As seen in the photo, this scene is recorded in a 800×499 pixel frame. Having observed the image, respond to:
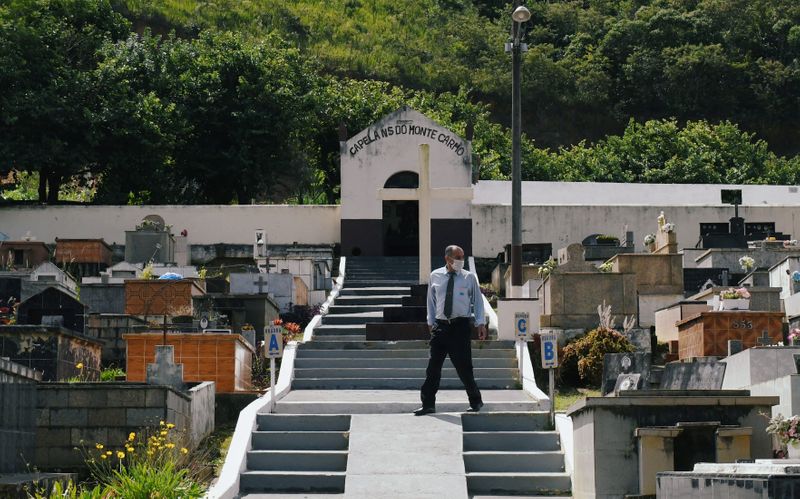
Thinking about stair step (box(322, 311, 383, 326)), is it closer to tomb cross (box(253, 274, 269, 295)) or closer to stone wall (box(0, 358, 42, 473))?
tomb cross (box(253, 274, 269, 295))

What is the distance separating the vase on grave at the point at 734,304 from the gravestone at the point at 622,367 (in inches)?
251

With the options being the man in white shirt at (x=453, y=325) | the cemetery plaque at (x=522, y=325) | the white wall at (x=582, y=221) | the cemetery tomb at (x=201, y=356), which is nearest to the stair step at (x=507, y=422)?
the man in white shirt at (x=453, y=325)

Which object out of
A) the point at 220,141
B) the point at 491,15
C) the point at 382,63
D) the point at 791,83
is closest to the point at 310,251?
the point at 220,141

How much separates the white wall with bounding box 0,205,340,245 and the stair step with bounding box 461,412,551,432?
20.9 meters

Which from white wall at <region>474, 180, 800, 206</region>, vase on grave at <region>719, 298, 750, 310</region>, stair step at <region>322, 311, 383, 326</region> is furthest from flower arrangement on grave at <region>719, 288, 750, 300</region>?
white wall at <region>474, 180, 800, 206</region>

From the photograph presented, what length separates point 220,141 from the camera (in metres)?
42.0

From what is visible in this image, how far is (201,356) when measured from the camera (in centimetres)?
1853

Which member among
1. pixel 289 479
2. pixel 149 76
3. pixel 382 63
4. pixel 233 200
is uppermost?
pixel 382 63

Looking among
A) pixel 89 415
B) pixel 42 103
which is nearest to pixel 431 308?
pixel 89 415

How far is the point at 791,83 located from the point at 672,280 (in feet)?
148

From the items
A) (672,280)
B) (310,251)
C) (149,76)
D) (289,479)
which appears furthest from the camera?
(149,76)

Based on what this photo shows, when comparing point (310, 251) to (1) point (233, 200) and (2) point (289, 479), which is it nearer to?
(1) point (233, 200)

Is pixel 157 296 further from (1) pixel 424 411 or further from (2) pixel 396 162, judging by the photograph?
(2) pixel 396 162

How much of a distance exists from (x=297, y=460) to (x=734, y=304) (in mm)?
8699
